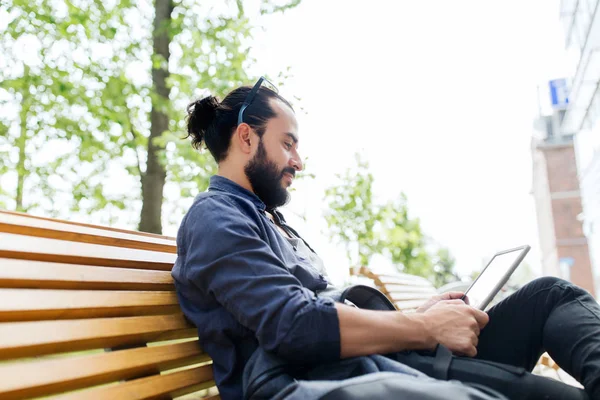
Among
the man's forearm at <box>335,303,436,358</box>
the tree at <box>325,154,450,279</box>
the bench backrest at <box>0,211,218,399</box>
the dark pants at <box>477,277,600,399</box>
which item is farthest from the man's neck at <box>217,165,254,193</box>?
the tree at <box>325,154,450,279</box>

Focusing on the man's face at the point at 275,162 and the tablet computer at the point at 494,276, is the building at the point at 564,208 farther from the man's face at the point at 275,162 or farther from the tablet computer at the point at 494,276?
the man's face at the point at 275,162

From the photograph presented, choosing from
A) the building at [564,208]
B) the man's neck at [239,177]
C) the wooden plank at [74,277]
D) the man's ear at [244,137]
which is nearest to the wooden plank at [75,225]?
the wooden plank at [74,277]

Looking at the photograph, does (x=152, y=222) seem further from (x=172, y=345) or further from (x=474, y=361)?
(x=474, y=361)

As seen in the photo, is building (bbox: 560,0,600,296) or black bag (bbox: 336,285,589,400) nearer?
black bag (bbox: 336,285,589,400)

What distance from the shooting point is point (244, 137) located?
2.28 meters

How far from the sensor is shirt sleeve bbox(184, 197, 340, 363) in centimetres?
146

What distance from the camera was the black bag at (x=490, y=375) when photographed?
4.73ft

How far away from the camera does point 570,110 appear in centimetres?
2247

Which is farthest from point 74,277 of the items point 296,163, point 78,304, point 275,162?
point 296,163

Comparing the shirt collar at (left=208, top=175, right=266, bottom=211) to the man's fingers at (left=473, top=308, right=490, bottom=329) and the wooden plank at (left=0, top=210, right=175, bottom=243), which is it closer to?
the wooden plank at (left=0, top=210, right=175, bottom=243)

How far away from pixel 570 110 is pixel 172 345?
24.4m

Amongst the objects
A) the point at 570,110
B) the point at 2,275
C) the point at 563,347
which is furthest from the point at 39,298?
the point at 570,110

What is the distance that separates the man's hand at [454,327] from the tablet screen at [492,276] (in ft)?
0.78

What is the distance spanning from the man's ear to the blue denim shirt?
1.40 ft
